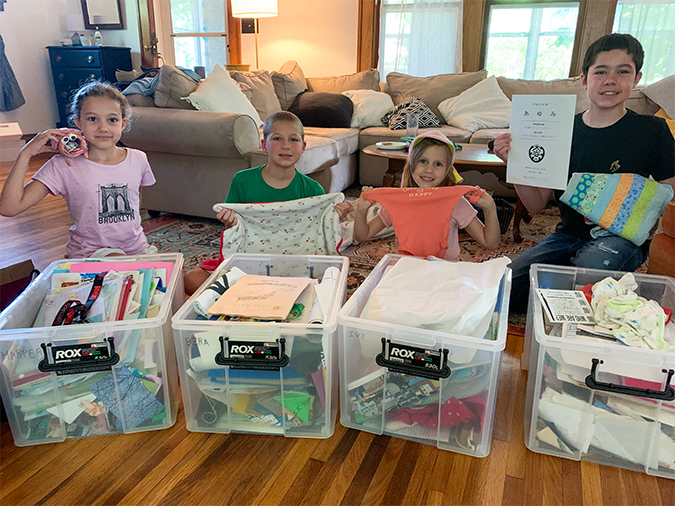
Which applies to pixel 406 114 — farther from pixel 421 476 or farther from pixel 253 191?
pixel 421 476

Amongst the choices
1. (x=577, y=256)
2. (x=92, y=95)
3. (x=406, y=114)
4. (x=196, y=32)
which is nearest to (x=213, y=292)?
(x=92, y=95)

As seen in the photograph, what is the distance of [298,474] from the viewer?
111 cm

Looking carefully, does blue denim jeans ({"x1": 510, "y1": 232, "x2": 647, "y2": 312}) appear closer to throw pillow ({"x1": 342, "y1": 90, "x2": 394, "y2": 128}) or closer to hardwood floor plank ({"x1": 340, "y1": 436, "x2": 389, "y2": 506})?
hardwood floor plank ({"x1": 340, "y1": 436, "x2": 389, "y2": 506})

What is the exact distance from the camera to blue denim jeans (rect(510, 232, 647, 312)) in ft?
5.47

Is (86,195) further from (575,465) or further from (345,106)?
(345,106)

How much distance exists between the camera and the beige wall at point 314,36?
4.98 meters

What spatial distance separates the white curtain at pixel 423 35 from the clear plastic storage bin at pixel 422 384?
404cm

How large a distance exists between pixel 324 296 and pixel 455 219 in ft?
2.01

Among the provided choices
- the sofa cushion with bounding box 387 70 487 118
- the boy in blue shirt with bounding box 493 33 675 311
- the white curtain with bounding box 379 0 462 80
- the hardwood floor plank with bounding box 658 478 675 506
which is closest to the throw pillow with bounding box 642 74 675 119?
the sofa cushion with bounding box 387 70 487 118

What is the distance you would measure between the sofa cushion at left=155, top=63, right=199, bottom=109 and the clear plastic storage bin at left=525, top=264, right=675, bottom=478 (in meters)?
2.60

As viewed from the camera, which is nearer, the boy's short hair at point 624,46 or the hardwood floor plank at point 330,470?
the hardwood floor plank at point 330,470

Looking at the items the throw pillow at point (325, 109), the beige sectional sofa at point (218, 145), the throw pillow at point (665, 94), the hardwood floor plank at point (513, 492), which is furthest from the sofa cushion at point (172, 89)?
the throw pillow at point (665, 94)

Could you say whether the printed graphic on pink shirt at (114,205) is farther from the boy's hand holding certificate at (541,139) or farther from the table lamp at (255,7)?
the table lamp at (255,7)

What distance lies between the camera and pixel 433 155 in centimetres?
169
